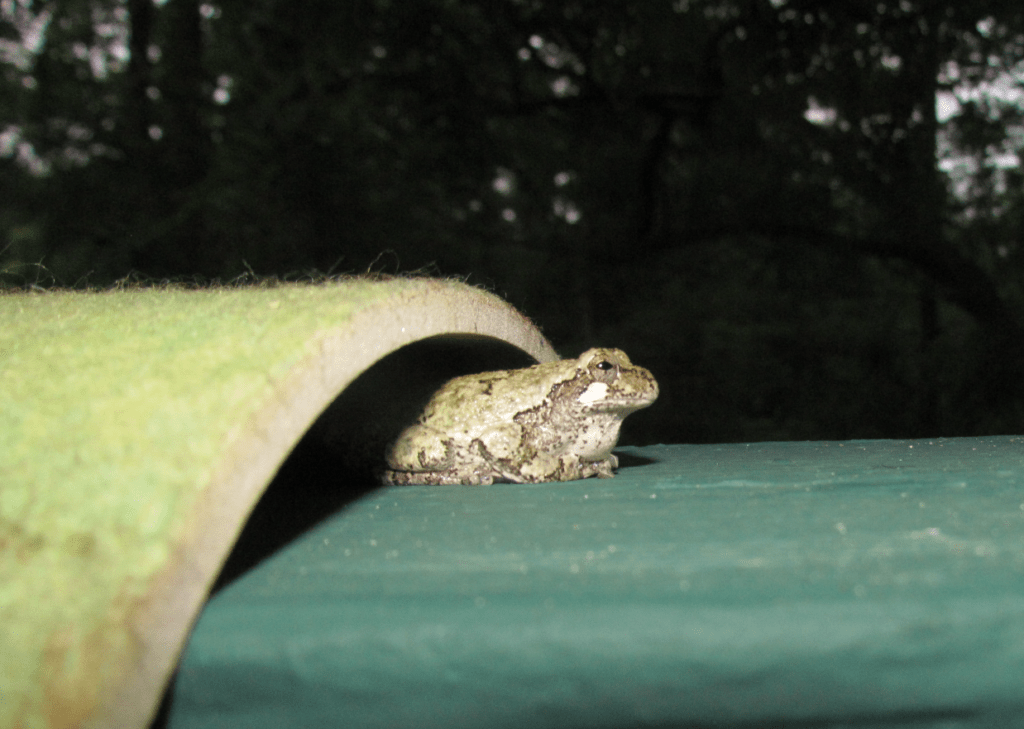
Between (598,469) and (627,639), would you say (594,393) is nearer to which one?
(598,469)

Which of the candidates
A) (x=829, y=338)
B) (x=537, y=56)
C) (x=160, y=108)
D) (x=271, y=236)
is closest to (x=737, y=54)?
(x=537, y=56)

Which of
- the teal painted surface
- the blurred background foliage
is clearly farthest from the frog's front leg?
the blurred background foliage

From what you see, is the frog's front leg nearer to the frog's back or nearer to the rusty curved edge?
the frog's back

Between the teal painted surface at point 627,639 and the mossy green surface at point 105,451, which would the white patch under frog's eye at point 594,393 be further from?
the teal painted surface at point 627,639

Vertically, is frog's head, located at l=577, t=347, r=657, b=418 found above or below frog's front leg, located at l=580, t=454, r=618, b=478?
above

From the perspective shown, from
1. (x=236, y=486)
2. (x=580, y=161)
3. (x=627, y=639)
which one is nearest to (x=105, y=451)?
(x=236, y=486)

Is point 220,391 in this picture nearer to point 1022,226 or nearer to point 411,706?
point 411,706

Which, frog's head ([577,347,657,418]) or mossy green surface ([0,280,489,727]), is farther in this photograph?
frog's head ([577,347,657,418])
